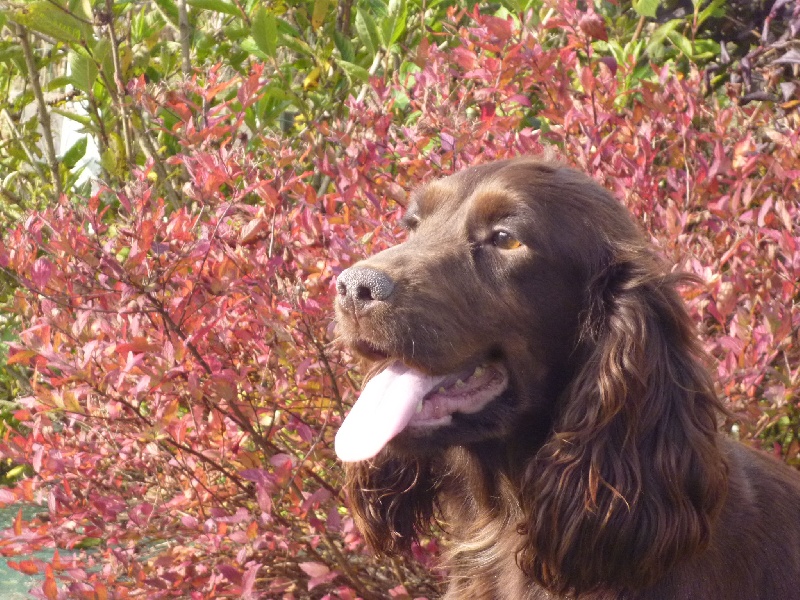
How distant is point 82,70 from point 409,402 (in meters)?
2.17

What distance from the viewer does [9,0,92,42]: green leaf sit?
11.8 ft

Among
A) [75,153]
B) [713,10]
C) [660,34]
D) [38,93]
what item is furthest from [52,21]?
[713,10]

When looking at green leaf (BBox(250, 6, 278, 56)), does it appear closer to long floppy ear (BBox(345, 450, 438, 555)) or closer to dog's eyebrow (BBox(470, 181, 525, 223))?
dog's eyebrow (BBox(470, 181, 525, 223))

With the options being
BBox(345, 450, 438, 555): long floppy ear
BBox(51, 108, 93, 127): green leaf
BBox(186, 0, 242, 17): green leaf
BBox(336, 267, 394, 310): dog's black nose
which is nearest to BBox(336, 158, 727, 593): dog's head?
BBox(336, 267, 394, 310): dog's black nose

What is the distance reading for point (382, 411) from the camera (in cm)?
241

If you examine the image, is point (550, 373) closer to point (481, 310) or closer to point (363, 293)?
point (481, 310)

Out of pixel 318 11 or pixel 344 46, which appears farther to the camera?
pixel 344 46

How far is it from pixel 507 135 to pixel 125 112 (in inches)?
68.1

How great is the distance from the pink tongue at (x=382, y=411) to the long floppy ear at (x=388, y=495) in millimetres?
412

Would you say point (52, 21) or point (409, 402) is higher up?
point (52, 21)

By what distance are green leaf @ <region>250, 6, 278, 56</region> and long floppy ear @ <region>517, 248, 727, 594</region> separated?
6.30 ft

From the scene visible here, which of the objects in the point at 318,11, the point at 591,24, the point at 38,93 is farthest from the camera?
the point at 38,93

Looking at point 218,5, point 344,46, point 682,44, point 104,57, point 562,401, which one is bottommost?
point 562,401

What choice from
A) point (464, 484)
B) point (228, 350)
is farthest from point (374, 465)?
point (228, 350)
